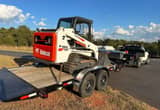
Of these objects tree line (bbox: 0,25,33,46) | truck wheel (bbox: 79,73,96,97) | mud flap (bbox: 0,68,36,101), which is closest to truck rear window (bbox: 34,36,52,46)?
mud flap (bbox: 0,68,36,101)

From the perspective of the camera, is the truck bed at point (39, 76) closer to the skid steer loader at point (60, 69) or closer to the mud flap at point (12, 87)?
the skid steer loader at point (60, 69)

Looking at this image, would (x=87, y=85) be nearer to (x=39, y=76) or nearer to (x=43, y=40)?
(x=39, y=76)

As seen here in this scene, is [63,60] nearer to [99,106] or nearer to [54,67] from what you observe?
[54,67]

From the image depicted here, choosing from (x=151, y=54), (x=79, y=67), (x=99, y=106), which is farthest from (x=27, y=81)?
(x=151, y=54)

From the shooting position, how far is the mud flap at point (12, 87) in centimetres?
326

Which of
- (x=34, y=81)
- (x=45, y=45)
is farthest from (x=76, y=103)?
(x=45, y=45)

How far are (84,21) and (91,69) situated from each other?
216 centimetres

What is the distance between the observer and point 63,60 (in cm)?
480

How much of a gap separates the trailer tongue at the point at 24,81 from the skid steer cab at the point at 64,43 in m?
0.50

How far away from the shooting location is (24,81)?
3924 millimetres

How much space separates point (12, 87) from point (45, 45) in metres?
1.78

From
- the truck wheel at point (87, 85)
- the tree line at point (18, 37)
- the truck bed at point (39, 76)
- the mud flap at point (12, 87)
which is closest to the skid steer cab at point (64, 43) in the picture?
the truck bed at point (39, 76)

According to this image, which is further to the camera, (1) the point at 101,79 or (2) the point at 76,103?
(1) the point at 101,79

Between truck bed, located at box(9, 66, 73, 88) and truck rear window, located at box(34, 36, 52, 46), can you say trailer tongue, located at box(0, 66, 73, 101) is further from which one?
truck rear window, located at box(34, 36, 52, 46)
